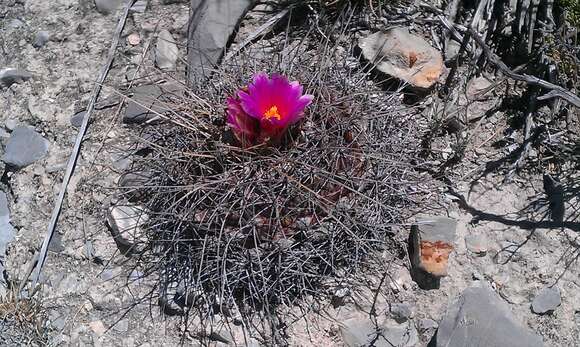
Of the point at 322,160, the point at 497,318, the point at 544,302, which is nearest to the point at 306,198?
the point at 322,160

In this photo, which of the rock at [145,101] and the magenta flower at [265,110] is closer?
the magenta flower at [265,110]

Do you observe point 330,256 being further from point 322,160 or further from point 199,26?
point 199,26

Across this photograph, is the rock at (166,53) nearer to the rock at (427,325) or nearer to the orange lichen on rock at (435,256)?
the orange lichen on rock at (435,256)

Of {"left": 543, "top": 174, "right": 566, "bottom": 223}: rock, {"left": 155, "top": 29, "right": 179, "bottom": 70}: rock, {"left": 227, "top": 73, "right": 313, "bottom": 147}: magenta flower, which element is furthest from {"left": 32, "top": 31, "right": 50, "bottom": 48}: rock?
{"left": 543, "top": 174, "right": 566, "bottom": 223}: rock

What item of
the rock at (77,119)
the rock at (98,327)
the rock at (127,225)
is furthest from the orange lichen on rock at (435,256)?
the rock at (77,119)

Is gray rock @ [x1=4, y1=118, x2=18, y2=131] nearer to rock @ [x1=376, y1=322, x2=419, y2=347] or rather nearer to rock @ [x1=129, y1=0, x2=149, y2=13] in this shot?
rock @ [x1=129, y1=0, x2=149, y2=13]

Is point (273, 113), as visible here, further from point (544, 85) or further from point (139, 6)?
point (139, 6)

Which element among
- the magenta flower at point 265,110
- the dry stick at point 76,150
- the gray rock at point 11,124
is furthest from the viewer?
the gray rock at point 11,124
